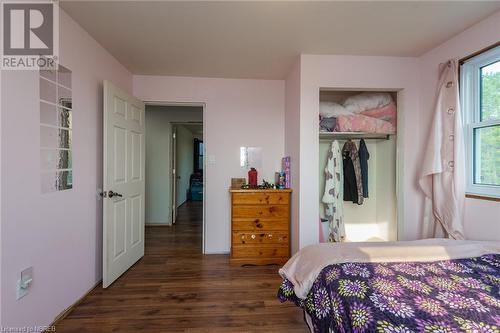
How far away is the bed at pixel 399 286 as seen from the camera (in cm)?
82

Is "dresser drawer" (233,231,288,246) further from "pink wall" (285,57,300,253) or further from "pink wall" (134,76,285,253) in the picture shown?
"pink wall" (134,76,285,253)

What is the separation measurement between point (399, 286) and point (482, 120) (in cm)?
181

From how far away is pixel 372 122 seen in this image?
268cm

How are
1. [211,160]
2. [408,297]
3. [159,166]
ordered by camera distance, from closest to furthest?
[408,297]
[211,160]
[159,166]

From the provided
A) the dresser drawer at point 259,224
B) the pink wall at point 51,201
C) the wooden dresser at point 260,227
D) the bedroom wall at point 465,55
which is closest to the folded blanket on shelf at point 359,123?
the bedroom wall at point 465,55

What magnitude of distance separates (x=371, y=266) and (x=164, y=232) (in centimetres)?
362

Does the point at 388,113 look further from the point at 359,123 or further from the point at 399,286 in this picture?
the point at 399,286

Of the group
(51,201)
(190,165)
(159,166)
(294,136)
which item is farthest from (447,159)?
(190,165)

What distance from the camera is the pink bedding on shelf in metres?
2.66

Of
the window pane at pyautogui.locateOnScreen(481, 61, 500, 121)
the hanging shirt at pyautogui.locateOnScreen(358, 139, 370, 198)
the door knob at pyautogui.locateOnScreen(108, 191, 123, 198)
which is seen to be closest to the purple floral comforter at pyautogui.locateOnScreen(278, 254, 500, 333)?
the window pane at pyautogui.locateOnScreen(481, 61, 500, 121)

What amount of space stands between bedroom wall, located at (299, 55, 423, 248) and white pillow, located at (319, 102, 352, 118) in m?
0.28

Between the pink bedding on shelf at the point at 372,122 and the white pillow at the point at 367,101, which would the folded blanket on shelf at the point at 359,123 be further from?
the white pillow at the point at 367,101

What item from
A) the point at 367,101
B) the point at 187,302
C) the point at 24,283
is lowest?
the point at 187,302

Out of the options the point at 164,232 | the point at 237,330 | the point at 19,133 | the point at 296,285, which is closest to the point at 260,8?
the point at 19,133
